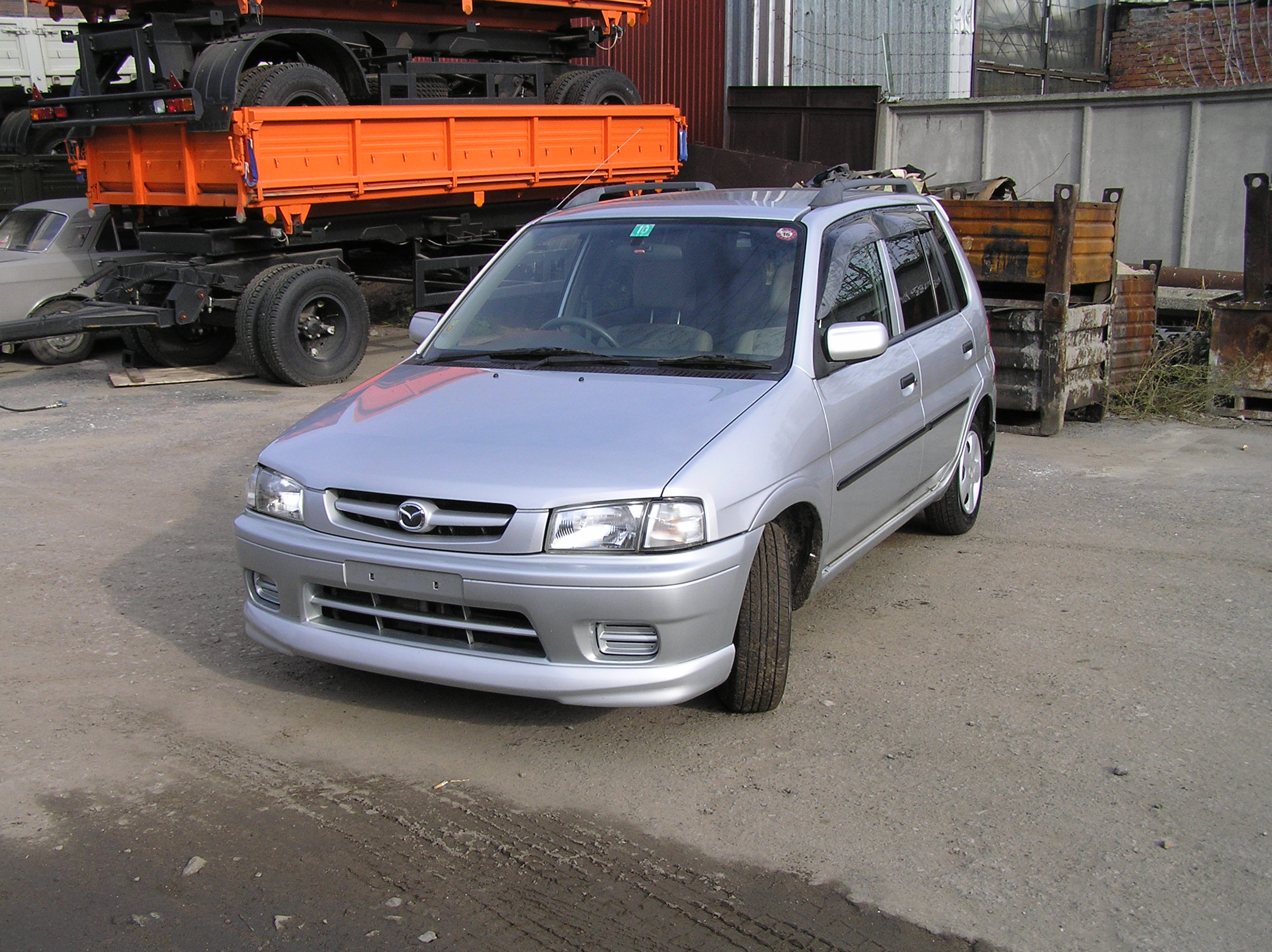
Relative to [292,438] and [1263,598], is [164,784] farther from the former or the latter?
[1263,598]

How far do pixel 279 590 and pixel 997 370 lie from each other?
6.21 meters

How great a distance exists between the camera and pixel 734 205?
4945mm

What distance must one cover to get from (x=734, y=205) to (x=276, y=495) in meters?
2.20

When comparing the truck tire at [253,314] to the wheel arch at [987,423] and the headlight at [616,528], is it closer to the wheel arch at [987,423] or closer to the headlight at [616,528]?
the wheel arch at [987,423]

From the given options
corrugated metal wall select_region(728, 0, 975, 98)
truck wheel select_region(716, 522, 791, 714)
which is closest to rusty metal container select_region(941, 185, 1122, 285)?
truck wheel select_region(716, 522, 791, 714)

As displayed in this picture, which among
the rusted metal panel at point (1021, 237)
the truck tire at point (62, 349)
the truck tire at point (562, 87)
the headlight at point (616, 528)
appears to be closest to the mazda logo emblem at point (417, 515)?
the headlight at point (616, 528)

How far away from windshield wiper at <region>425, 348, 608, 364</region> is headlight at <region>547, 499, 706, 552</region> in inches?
42.7

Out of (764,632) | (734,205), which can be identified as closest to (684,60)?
(734,205)

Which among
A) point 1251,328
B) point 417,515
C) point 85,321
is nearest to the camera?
point 417,515

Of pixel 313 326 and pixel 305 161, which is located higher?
pixel 305 161

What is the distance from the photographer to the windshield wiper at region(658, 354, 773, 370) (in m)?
4.32

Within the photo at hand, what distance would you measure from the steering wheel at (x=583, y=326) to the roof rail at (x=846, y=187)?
102cm

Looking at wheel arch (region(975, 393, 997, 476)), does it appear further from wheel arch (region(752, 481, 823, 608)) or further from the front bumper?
the front bumper

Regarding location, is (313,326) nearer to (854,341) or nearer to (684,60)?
(854,341)
